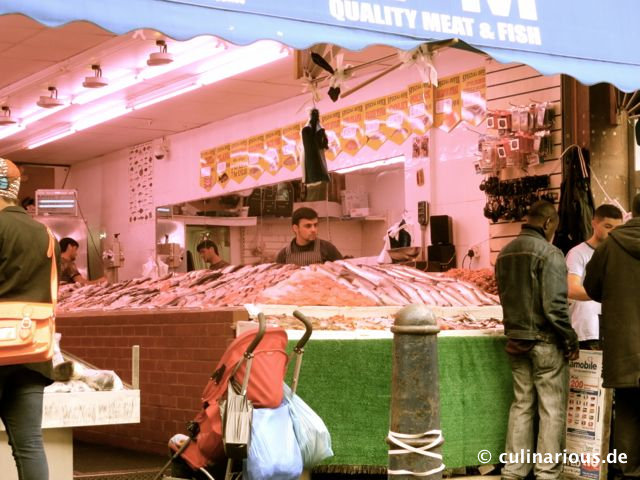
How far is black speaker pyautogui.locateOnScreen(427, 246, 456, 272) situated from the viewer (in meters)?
11.8

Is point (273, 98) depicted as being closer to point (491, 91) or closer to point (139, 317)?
point (491, 91)

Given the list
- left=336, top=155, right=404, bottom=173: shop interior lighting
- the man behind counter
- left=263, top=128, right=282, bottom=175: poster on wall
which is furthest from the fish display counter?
left=263, top=128, right=282, bottom=175: poster on wall

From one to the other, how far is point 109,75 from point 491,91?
524cm

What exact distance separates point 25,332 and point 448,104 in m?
8.09

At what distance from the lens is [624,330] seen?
253 inches

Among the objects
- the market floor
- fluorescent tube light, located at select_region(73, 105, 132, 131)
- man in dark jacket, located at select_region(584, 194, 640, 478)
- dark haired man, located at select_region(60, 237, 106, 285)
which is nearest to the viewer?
man in dark jacket, located at select_region(584, 194, 640, 478)

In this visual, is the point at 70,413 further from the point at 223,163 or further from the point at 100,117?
the point at 223,163

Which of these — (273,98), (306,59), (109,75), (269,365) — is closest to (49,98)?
(109,75)

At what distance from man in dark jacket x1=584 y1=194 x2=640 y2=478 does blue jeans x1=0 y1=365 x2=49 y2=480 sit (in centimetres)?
351

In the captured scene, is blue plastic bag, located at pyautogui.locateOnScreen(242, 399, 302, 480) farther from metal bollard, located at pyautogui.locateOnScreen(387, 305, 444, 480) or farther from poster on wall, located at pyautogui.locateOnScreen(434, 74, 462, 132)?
poster on wall, located at pyautogui.locateOnScreen(434, 74, 462, 132)

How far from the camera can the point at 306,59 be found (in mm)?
9141

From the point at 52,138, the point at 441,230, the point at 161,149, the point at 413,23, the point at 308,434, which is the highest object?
the point at 52,138

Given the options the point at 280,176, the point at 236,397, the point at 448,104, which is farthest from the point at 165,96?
the point at 236,397

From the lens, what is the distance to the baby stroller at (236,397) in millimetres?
5578
